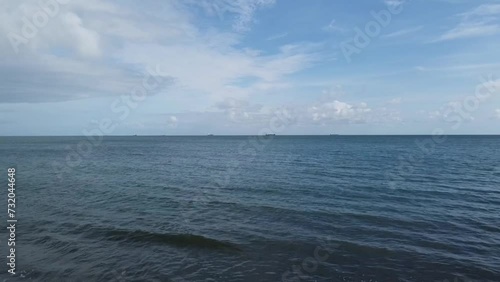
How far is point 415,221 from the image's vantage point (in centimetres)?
2419

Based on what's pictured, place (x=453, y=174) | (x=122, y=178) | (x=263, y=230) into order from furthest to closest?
(x=453, y=174) → (x=122, y=178) → (x=263, y=230)

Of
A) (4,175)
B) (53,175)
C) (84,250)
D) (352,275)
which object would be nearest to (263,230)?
(352,275)

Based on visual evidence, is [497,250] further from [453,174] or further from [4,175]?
[4,175]

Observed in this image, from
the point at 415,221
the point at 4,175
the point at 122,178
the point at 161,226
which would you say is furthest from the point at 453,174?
the point at 4,175

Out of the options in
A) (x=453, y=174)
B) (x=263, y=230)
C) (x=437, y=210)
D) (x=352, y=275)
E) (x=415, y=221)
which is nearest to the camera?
(x=352, y=275)

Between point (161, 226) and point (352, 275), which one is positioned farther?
point (161, 226)

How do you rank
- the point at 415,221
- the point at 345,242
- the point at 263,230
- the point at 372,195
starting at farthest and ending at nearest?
the point at 372,195, the point at 415,221, the point at 263,230, the point at 345,242

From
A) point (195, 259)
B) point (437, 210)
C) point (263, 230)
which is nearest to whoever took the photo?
point (195, 259)

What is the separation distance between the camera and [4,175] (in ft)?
158

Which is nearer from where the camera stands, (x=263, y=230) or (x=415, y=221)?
(x=263, y=230)

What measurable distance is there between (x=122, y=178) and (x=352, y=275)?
3924cm

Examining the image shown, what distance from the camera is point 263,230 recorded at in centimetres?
2194

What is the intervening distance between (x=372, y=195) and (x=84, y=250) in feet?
92.6

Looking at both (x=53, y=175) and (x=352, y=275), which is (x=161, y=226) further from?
(x=53, y=175)
